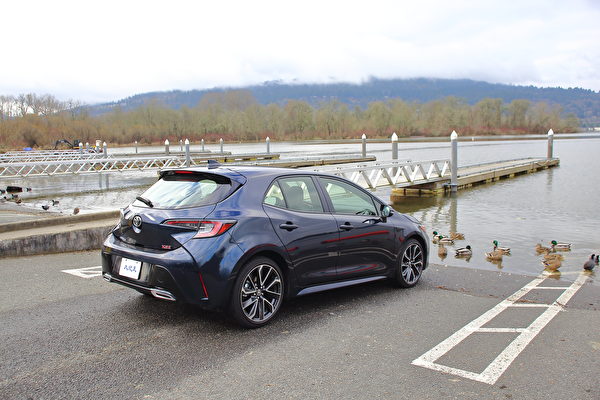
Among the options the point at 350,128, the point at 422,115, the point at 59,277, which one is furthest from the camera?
the point at 422,115

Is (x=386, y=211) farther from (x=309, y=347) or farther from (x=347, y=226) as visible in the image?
(x=309, y=347)

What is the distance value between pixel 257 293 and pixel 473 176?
2420 cm

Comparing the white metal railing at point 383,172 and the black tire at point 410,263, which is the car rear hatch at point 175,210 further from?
the white metal railing at point 383,172

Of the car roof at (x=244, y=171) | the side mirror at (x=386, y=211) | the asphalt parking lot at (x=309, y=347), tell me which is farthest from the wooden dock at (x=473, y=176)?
the car roof at (x=244, y=171)

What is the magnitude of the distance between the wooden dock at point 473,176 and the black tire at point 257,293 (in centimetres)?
1812

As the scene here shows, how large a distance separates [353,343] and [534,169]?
1385 inches

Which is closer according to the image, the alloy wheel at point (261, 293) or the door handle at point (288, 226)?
the alloy wheel at point (261, 293)

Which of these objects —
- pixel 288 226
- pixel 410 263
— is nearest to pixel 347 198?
pixel 288 226

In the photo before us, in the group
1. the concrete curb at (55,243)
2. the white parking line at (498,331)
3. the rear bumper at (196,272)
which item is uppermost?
the rear bumper at (196,272)

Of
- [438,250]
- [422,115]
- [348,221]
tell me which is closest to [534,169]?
[438,250]

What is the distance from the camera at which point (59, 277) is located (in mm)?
7535

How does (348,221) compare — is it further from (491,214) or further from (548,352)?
(491,214)

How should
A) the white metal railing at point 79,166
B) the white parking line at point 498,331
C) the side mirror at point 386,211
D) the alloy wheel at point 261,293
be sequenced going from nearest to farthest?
the white parking line at point 498,331 → the alloy wheel at point 261,293 → the side mirror at point 386,211 → the white metal railing at point 79,166

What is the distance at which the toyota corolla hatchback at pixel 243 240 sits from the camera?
16.6ft
